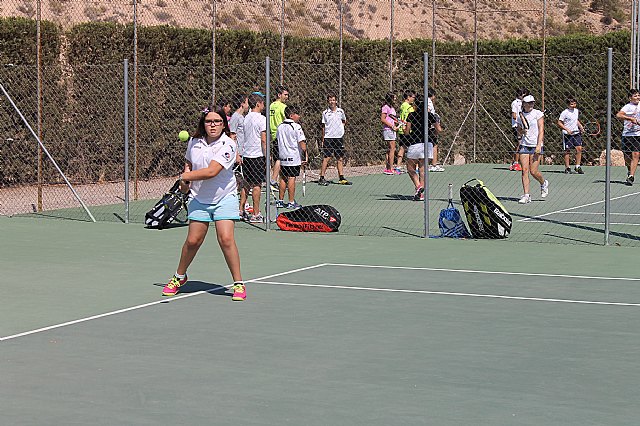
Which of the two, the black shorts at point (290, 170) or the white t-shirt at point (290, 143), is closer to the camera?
the white t-shirt at point (290, 143)

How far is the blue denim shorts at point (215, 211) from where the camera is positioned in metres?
10.7

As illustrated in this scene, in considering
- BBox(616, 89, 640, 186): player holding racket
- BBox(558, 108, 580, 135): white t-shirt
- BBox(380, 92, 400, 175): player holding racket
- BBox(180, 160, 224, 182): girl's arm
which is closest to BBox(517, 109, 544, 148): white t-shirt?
BBox(616, 89, 640, 186): player holding racket

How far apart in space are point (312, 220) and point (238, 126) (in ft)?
6.78

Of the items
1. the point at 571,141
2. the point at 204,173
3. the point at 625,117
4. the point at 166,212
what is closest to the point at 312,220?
the point at 166,212

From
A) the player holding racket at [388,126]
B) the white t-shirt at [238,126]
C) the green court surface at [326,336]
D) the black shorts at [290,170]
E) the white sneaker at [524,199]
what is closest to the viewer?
the green court surface at [326,336]

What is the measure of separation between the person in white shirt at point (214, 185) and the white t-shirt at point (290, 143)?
7.59m

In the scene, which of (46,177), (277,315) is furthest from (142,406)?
(46,177)

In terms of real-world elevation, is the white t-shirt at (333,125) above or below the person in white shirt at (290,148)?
above

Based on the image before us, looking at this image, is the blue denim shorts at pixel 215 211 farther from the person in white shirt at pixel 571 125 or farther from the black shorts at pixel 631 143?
the person in white shirt at pixel 571 125

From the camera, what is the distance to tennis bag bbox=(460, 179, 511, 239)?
50.4 ft

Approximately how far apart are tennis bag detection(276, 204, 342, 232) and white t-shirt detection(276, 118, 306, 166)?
2.08 meters

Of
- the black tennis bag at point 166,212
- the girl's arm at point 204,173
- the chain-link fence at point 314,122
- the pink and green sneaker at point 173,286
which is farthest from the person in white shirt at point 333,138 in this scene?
the girl's arm at point 204,173

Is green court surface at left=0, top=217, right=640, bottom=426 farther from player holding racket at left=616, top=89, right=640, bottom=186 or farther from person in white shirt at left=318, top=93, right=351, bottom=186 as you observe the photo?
person in white shirt at left=318, top=93, right=351, bottom=186

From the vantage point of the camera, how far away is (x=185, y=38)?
25.4 metres
